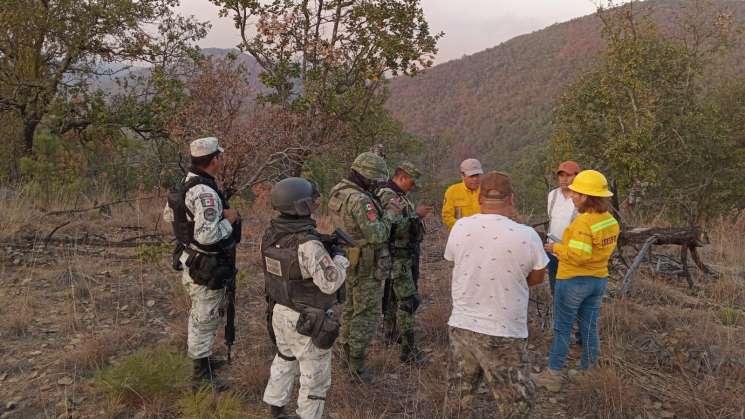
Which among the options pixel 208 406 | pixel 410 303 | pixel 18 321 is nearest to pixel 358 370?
pixel 410 303

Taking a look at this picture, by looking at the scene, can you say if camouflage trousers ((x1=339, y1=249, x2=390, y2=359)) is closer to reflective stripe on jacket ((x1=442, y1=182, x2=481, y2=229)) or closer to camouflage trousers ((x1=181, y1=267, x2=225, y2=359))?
camouflage trousers ((x1=181, y1=267, x2=225, y2=359))

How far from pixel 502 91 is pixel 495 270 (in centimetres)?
7745

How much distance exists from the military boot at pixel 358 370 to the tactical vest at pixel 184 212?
1334 millimetres

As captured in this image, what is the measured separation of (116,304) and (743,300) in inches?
264

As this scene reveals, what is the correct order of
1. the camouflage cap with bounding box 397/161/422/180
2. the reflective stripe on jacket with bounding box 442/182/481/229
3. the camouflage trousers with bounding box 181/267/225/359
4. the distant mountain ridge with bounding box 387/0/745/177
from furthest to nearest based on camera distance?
the distant mountain ridge with bounding box 387/0/745/177 < the reflective stripe on jacket with bounding box 442/182/481/229 < the camouflage cap with bounding box 397/161/422/180 < the camouflage trousers with bounding box 181/267/225/359

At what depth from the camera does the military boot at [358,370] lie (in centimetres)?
352

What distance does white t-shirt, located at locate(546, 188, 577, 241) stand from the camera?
13.0ft

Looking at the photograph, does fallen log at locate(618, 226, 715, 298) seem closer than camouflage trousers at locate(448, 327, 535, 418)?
No

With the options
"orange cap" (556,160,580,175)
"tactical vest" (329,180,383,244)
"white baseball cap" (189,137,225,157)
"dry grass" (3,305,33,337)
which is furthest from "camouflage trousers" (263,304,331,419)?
"dry grass" (3,305,33,337)

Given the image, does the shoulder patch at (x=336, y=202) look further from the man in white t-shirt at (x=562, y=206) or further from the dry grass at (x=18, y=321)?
the dry grass at (x=18, y=321)

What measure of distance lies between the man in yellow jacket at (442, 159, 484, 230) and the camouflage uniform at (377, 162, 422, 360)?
74 cm

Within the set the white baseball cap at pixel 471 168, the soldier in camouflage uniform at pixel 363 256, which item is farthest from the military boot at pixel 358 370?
the white baseball cap at pixel 471 168

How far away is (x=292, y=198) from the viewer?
2594mm

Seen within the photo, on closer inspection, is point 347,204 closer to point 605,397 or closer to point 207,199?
point 207,199
